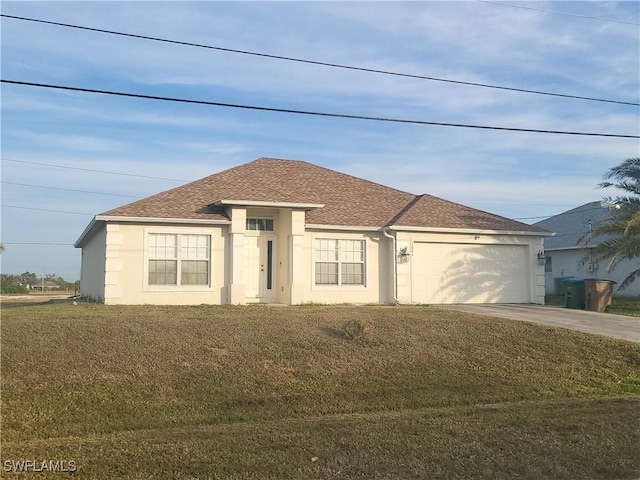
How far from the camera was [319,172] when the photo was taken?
24.8 meters

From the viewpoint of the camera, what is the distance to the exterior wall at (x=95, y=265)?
19.4m

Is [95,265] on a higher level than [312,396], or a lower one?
higher

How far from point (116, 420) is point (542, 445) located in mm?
5804

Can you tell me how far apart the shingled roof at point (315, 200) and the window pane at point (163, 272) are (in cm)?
143

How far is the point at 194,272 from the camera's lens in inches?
757

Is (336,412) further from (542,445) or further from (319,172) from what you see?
(319,172)

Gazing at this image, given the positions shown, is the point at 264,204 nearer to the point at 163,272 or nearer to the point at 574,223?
the point at 163,272

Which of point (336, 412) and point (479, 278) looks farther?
point (479, 278)

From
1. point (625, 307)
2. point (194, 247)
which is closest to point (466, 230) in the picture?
point (625, 307)

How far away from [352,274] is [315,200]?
2.94 metres

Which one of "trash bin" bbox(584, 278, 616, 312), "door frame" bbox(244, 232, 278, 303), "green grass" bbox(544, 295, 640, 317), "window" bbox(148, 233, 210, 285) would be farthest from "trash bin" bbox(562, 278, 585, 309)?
"window" bbox(148, 233, 210, 285)

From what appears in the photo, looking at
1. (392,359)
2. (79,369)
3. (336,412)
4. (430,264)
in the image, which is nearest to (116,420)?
(79,369)

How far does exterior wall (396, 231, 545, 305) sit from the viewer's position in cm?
2133

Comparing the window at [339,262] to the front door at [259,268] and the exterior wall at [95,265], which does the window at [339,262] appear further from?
the exterior wall at [95,265]
